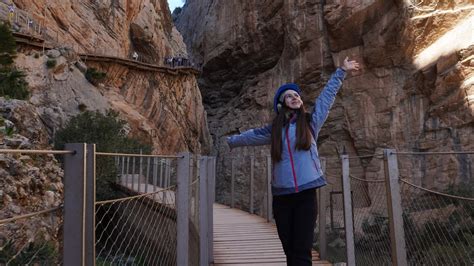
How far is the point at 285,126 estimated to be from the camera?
2.79 metres

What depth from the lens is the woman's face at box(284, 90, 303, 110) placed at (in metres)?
2.82

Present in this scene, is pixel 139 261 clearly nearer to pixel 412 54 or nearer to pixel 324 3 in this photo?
pixel 412 54

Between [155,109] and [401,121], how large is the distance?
13.7 metres

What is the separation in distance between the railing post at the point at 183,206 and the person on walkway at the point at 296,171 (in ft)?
2.57

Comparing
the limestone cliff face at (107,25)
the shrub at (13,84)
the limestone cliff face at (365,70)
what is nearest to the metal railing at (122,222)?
the limestone cliff face at (365,70)

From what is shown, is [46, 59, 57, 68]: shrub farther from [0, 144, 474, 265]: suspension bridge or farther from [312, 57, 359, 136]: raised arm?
[312, 57, 359, 136]: raised arm

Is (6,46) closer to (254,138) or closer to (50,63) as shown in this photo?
(50,63)

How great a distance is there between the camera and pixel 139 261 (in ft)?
10.0

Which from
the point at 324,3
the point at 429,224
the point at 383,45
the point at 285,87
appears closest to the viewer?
the point at 285,87

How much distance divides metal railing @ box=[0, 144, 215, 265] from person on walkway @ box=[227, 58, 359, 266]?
85cm

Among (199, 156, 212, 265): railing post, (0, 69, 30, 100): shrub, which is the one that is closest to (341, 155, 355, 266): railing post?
(199, 156, 212, 265): railing post

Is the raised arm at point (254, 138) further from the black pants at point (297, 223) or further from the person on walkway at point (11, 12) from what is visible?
the person on walkway at point (11, 12)

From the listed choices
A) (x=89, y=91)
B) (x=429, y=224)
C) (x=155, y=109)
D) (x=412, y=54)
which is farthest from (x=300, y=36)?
(x=429, y=224)

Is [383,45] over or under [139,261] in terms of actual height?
over
